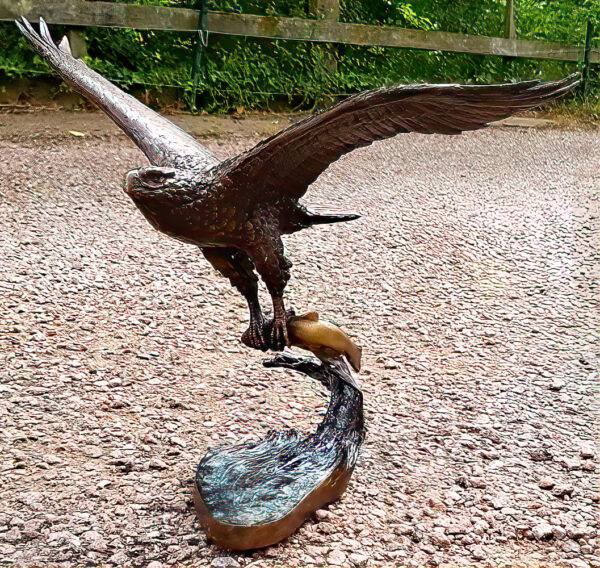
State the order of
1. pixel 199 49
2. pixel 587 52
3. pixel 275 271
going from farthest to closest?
1. pixel 587 52
2. pixel 199 49
3. pixel 275 271

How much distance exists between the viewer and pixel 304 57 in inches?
279

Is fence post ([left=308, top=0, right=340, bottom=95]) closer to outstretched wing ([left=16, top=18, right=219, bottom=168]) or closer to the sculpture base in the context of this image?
outstretched wing ([left=16, top=18, right=219, bottom=168])

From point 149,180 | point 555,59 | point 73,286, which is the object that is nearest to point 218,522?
point 149,180

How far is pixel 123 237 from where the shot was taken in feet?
15.4

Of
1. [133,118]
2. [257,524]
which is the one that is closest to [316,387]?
[257,524]

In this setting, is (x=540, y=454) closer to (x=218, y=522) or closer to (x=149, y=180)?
(x=218, y=522)

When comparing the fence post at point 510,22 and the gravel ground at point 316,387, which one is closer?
the gravel ground at point 316,387

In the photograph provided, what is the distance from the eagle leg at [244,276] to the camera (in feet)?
7.86

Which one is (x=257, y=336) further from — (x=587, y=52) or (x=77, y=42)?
(x=587, y=52)

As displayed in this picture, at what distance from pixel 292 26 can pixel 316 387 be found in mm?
4540

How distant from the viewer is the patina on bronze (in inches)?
86.9

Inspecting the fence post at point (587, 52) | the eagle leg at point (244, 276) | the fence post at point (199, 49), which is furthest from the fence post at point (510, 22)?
the eagle leg at point (244, 276)

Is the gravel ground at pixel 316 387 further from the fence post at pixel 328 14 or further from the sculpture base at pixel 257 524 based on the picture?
the fence post at pixel 328 14

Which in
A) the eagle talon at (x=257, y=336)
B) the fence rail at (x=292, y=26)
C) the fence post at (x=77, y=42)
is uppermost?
the fence rail at (x=292, y=26)
